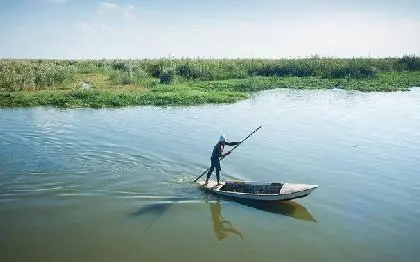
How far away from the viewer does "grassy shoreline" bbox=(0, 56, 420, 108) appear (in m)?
28.3

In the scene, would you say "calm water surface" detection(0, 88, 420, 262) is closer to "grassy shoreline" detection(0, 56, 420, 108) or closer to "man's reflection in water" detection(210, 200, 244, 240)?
"man's reflection in water" detection(210, 200, 244, 240)

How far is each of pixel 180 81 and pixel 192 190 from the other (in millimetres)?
26792

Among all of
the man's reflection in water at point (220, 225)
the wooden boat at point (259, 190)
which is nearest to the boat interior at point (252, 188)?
the wooden boat at point (259, 190)

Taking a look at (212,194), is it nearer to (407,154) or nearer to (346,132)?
(407,154)

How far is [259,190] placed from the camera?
12.1m

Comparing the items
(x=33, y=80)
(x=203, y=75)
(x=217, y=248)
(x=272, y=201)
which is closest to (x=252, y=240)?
(x=217, y=248)

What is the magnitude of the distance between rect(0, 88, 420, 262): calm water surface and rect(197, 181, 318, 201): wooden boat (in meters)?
0.31

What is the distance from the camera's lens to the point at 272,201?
38.3 feet

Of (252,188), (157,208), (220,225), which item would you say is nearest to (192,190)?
(157,208)

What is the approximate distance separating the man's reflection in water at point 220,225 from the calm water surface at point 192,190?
0.18 feet

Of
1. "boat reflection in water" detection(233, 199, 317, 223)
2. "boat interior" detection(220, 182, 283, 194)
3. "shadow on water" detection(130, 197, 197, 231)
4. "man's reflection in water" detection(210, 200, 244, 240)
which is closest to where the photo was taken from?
"man's reflection in water" detection(210, 200, 244, 240)

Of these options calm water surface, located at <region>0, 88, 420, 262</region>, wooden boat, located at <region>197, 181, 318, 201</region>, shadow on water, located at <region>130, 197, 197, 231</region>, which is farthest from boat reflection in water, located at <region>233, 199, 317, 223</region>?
shadow on water, located at <region>130, 197, 197, 231</region>

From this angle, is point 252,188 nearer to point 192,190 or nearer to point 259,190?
point 259,190

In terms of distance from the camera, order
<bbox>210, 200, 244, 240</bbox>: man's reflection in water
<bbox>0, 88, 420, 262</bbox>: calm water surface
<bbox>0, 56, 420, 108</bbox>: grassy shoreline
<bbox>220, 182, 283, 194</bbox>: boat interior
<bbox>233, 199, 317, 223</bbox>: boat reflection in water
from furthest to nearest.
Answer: <bbox>0, 56, 420, 108</bbox>: grassy shoreline → <bbox>220, 182, 283, 194</bbox>: boat interior → <bbox>233, 199, 317, 223</bbox>: boat reflection in water → <bbox>210, 200, 244, 240</bbox>: man's reflection in water → <bbox>0, 88, 420, 262</bbox>: calm water surface
